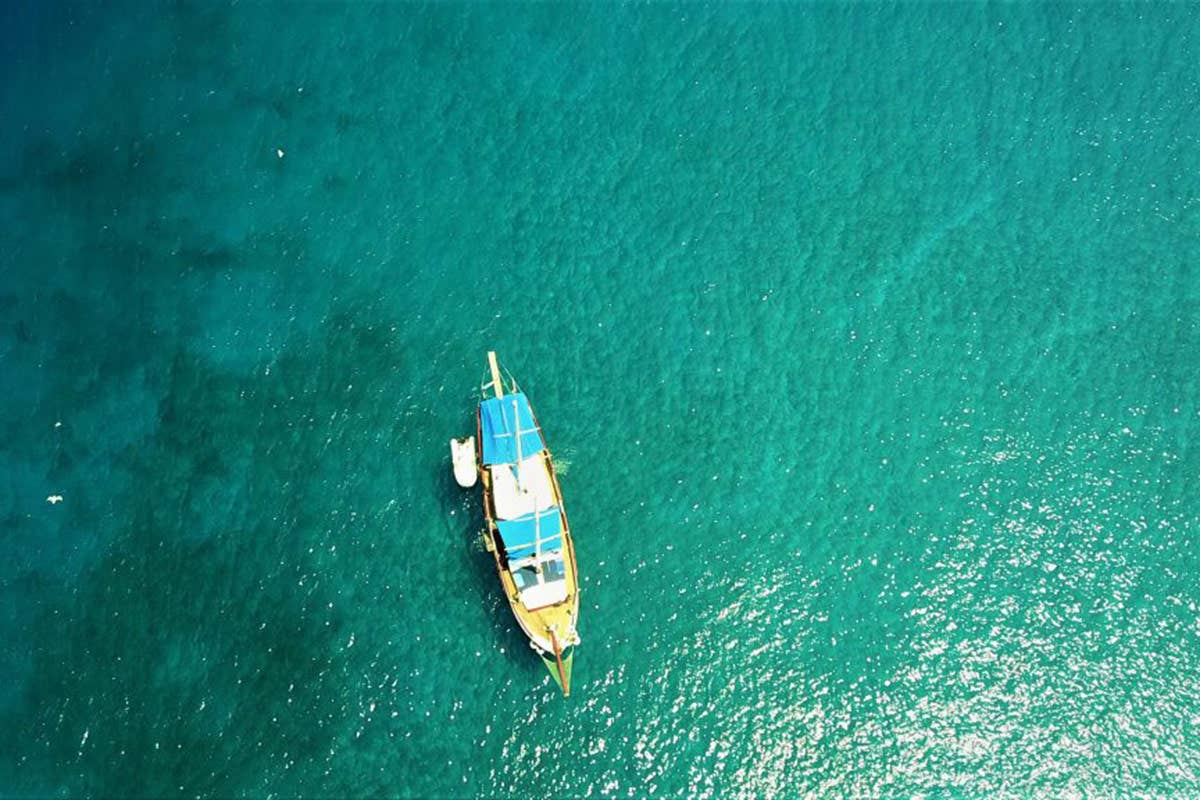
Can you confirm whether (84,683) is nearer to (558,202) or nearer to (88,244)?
(88,244)

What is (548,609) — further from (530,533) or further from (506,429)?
(506,429)

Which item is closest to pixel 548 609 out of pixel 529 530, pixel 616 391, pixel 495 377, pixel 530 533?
pixel 530 533

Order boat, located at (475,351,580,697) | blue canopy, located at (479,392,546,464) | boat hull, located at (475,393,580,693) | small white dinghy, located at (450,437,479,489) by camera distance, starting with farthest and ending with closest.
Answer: small white dinghy, located at (450,437,479,489) → blue canopy, located at (479,392,546,464) → boat, located at (475,351,580,697) → boat hull, located at (475,393,580,693)

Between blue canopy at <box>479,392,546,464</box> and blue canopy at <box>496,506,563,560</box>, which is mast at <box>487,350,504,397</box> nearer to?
blue canopy at <box>479,392,546,464</box>

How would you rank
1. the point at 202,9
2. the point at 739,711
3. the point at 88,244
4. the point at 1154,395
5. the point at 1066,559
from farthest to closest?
the point at 202,9 < the point at 88,244 < the point at 1154,395 < the point at 1066,559 < the point at 739,711

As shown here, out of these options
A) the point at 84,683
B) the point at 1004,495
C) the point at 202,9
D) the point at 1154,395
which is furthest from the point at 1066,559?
the point at 202,9

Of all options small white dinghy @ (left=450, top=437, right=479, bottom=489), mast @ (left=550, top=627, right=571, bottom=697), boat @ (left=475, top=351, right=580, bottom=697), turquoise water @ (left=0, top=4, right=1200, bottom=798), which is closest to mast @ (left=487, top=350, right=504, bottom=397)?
boat @ (left=475, top=351, right=580, bottom=697)

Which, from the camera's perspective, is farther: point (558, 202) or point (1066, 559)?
point (558, 202)
